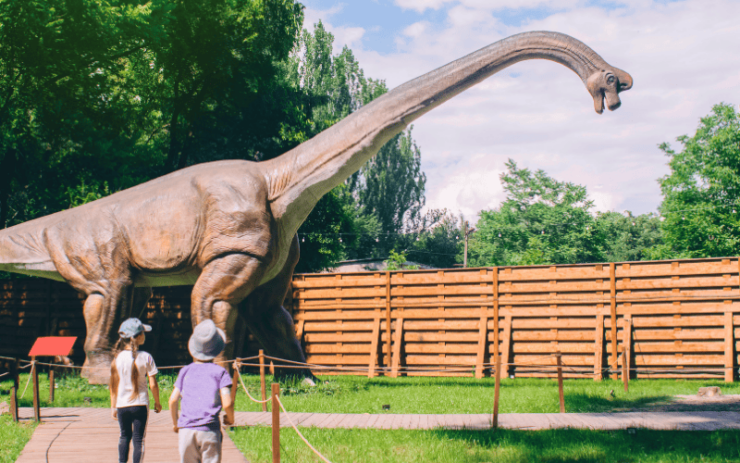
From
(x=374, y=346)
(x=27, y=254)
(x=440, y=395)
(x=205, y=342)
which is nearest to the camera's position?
(x=205, y=342)

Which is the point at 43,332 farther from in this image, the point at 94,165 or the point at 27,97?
the point at 27,97

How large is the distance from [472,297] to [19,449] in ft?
29.8

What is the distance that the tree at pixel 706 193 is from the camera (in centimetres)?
3050

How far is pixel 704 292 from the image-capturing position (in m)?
11.4

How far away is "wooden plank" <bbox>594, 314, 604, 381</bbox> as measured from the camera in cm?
1165

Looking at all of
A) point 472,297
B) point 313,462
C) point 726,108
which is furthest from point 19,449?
point 726,108

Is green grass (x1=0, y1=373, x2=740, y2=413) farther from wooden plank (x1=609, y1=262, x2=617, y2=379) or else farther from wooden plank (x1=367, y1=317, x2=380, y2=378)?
wooden plank (x1=367, y1=317, x2=380, y2=378)

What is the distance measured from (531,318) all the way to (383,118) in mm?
6128

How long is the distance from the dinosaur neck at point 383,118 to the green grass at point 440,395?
254cm

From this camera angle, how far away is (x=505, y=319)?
1265 centimetres

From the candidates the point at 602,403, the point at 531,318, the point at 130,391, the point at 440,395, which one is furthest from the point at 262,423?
the point at 531,318

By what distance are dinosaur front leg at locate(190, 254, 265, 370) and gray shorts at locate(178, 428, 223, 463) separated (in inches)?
190

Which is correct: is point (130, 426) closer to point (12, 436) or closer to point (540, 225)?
point (12, 436)

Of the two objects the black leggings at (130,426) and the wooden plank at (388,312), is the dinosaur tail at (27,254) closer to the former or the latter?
the black leggings at (130,426)
